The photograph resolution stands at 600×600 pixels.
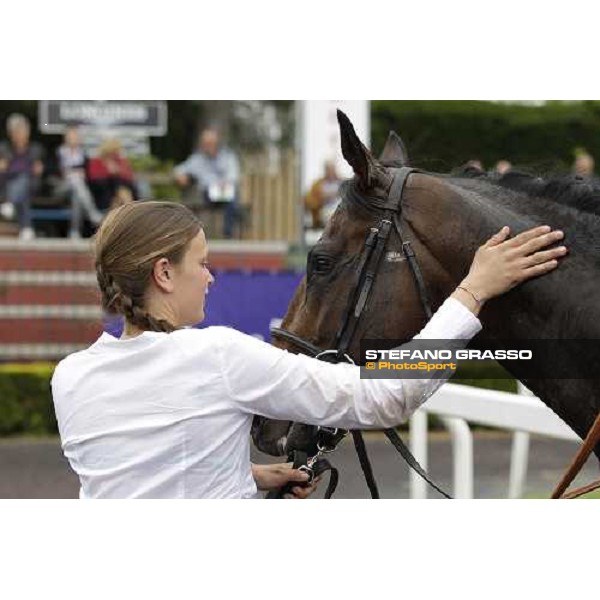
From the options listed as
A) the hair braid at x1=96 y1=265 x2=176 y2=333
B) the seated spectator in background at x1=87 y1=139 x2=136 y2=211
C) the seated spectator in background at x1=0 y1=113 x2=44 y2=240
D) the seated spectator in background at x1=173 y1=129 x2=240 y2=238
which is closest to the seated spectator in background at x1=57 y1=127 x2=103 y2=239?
the seated spectator in background at x1=87 y1=139 x2=136 y2=211

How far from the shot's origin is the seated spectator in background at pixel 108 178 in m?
12.0

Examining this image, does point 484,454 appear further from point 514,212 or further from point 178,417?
point 178,417

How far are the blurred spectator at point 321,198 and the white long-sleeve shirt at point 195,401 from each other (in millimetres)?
7816

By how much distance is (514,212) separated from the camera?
297 cm

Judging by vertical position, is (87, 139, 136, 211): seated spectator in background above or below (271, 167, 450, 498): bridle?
below

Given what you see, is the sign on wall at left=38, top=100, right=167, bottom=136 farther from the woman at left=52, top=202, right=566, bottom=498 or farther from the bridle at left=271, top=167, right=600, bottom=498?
the woman at left=52, top=202, right=566, bottom=498

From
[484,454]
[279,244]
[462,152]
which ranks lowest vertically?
[484,454]

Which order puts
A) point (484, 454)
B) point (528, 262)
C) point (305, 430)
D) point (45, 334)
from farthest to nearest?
point (45, 334) < point (484, 454) < point (305, 430) < point (528, 262)

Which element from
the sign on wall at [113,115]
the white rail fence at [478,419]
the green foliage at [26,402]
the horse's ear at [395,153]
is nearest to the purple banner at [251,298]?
the green foliage at [26,402]

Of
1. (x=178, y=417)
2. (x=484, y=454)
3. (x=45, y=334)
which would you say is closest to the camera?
(x=178, y=417)

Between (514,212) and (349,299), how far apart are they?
484mm

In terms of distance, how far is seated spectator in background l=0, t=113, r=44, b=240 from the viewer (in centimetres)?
1200

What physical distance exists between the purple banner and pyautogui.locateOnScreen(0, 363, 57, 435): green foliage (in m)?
2.04

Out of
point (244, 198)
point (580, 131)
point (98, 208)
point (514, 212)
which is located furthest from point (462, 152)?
point (514, 212)
